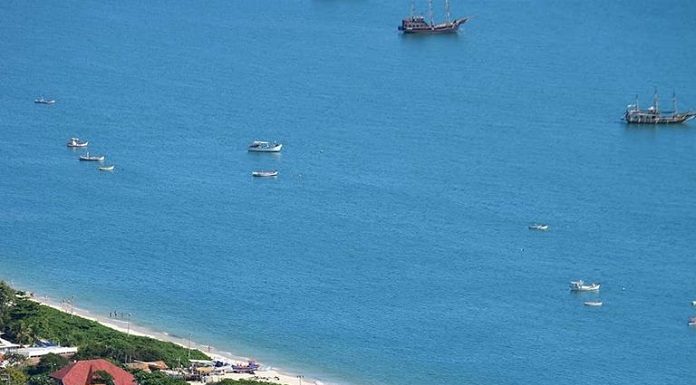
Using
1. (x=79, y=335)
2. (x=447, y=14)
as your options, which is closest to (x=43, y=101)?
(x=447, y=14)

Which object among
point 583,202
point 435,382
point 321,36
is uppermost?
point 321,36

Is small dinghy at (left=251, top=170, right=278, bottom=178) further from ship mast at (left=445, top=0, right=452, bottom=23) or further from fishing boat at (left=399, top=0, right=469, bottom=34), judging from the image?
ship mast at (left=445, top=0, right=452, bottom=23)

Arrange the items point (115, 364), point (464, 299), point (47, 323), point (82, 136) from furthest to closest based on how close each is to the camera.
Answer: point (82, 136) → point (464, 299) → point (47, 323) → point (115, 364)

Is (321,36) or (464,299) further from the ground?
(321,36)

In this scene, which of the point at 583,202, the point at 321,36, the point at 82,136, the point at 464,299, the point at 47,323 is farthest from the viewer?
the point at 321,36

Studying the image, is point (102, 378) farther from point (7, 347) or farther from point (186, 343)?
point (186, 343)

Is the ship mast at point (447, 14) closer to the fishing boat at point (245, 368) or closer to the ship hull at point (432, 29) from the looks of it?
the ship hull at point (432, 29)

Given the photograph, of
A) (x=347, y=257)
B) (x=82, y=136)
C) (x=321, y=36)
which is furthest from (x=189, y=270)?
(x=321, y=36)

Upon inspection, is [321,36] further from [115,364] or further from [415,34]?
[115,364]
